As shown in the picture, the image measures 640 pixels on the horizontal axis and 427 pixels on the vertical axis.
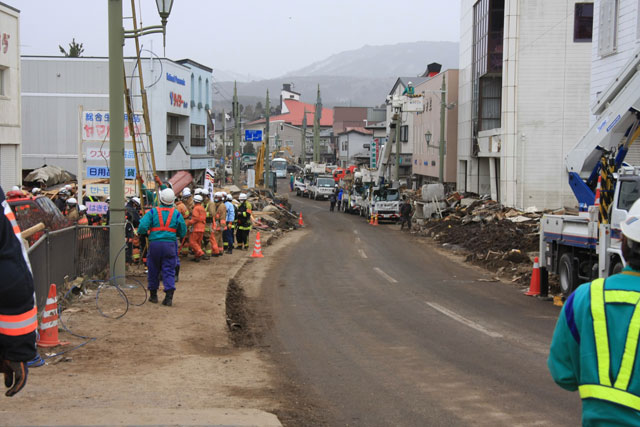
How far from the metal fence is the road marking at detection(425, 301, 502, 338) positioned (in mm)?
6801

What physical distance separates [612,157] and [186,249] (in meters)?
11.8

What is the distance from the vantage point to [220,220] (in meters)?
22.0

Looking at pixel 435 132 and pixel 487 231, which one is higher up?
pixel 435 132

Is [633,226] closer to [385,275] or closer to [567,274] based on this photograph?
[567,274]

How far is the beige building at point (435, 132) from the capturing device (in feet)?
167

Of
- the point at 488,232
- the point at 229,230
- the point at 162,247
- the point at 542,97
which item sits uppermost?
the point at 542,97

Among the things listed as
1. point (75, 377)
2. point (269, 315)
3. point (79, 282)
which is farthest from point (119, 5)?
point (75, 377)

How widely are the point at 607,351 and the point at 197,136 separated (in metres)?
47.0

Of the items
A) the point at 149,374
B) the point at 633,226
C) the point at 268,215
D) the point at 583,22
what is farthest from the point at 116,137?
the point at 583,22

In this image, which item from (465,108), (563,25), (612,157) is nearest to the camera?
(612,157)

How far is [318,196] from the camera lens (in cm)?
7306

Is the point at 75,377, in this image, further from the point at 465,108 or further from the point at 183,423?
the point at 465,108

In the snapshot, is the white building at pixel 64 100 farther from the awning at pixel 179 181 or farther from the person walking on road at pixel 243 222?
the person walking on road at pixel 243 222

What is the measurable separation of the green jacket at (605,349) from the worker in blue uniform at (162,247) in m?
9.81
